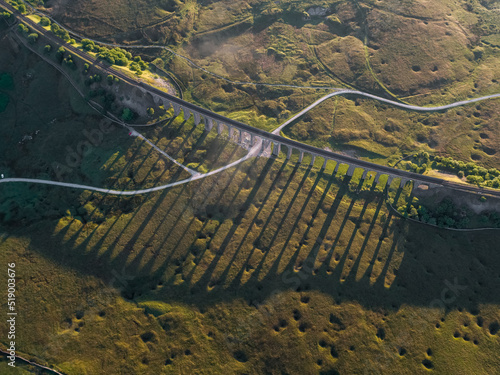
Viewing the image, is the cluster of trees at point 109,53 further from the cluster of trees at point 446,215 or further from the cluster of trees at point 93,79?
the cluster of trees at point 446,215

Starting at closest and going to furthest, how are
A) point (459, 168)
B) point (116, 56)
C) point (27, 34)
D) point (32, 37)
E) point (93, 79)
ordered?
point (459, 168)
point (93, 79)
point (116, 56)
point (32, 37)
point (27, 34)

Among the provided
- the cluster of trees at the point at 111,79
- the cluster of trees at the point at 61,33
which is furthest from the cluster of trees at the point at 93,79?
the cluster of trees at the point at 61,33

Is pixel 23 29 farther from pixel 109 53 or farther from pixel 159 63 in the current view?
pixel 159 63

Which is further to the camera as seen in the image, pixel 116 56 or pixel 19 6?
pixel 19 6

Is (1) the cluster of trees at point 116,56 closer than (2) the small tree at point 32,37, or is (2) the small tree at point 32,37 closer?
(1) the cluster of trees at point 116,56

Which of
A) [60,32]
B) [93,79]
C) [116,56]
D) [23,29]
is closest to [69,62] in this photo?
[93,79]

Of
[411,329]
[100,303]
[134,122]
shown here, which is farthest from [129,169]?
[411,329]

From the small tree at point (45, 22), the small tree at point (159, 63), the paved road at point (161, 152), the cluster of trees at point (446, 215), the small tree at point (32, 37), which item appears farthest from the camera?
the small tree at point (159, 63)

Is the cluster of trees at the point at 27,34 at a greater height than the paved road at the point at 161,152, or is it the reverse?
the cluster of trees at the point at 27,34

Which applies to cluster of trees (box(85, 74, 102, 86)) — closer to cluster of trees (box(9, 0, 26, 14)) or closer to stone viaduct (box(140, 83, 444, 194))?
stone viaduct (box(140, 83, 444, 194))
